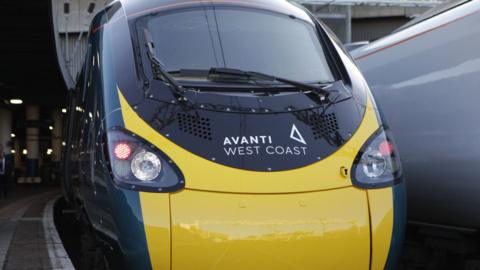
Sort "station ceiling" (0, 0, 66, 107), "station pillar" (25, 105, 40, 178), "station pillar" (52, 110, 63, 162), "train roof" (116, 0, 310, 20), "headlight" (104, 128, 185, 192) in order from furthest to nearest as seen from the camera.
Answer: "station pillar" (52, 110, 63, 162), "station pillar" (25, 105, 40, 178), "station ceiling" (0, 0, 66, 107), "train roof" (116, 0, 310, 20), "headlight" (104, 128, 185, 192)

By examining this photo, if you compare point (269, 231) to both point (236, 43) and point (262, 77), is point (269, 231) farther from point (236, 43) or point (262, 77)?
point (236, 43)

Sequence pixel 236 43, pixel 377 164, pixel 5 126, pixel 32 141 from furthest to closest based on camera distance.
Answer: pixel 32 141
pixel 5 126
pixel 236 43
pixel 377 164

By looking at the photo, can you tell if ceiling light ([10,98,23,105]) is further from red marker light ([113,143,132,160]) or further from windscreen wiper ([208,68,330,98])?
red marker light ([113,143,132,160])

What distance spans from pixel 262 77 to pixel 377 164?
90 cm

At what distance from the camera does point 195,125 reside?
3.27 meters

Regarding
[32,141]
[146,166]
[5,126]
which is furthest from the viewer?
[32,141]

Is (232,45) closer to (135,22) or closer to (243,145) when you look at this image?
(135,22)

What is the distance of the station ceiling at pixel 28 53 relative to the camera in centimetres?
1496

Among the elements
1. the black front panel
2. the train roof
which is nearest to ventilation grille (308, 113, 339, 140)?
the black front panel

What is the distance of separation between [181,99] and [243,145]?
0.46 meters

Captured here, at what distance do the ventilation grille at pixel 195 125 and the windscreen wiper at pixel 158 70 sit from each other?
168mm

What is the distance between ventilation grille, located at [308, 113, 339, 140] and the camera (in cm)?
339

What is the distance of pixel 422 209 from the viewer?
4.86 metres

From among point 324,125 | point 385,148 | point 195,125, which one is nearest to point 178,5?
point 195,125
